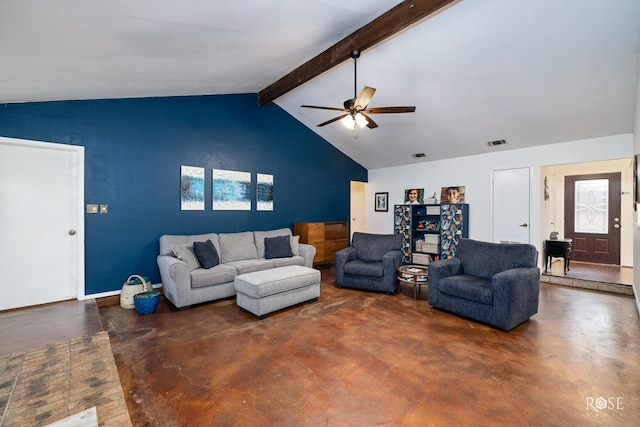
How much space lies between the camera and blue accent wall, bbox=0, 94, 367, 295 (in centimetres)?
368

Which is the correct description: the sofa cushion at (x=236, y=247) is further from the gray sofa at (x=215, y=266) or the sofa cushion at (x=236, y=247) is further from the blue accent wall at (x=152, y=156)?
the blue accent wall at (x=152, y=156)

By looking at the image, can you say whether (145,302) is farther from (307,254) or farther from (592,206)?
(592,206)

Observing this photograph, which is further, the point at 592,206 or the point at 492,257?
the point at 592,206

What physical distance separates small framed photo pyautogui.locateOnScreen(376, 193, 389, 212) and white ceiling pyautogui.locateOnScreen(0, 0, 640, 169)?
2.51 m

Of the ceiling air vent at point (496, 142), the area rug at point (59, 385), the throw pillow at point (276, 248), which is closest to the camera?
the area rug at point (59, 385)

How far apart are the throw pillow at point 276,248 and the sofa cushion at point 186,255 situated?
3.95 feet

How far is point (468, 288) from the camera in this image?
10.8ft

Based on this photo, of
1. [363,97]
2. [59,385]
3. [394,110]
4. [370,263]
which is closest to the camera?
[59,385]

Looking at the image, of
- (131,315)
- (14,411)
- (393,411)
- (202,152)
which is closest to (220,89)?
(202,152)

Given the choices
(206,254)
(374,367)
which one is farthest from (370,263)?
(206,254)

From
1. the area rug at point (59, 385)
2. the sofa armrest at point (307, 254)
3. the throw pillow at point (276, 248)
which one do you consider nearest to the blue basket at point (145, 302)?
the area rug at point (59, 385)

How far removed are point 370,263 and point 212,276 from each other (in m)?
2.40

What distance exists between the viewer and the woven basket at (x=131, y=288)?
3705 mm

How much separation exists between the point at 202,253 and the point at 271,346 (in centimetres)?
195
